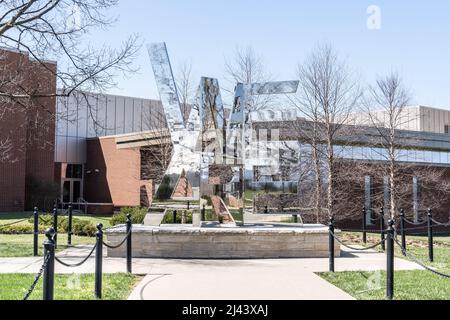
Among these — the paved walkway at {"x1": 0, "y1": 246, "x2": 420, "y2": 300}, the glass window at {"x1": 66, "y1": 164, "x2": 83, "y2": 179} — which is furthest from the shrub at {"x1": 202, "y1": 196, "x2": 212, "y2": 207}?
the glass window at {"x1": 66, "y1": 164, "x2": 83, "y2": 179}

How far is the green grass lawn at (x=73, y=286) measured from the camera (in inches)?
279

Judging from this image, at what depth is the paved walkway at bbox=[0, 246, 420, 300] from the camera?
23.8 feet

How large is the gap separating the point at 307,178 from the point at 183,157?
1173 cm

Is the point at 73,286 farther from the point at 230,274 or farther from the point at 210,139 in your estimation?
the point at 210,139

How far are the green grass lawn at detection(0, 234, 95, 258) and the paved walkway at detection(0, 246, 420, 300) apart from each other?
966mm

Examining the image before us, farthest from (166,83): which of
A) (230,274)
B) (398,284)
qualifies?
(398,284)

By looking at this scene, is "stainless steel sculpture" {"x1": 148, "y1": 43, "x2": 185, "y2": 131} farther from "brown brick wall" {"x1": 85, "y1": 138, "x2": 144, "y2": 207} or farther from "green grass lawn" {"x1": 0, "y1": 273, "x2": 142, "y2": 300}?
"brown brick wall" {"x1": 85, "y1": 138, "x2": 144, "y2": 207}

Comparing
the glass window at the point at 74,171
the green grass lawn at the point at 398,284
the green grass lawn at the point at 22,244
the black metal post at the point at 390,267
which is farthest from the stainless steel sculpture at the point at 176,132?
the glass window at the point at 74,171

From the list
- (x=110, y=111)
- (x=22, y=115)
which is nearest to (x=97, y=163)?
(x=110, y=111)

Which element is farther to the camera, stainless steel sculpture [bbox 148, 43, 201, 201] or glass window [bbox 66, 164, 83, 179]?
glass window [bbox 66, 164, 83, 179]

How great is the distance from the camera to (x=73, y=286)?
25.6 feet

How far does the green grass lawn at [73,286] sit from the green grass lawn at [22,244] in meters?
3.65

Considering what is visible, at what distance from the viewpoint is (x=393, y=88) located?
74.9 ft
